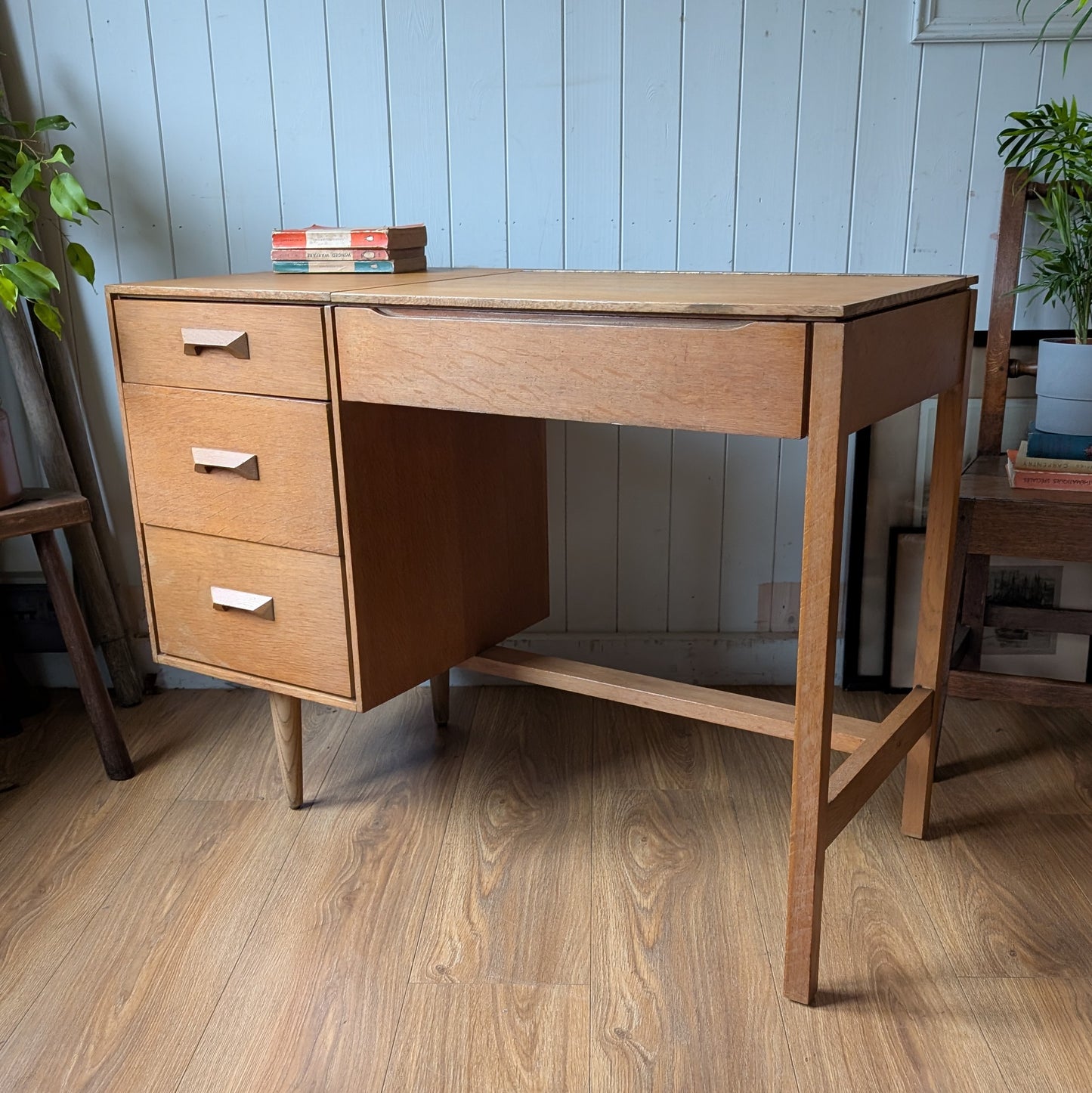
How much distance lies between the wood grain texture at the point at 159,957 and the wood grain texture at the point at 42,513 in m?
0.49

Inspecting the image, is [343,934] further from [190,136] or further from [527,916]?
[190,136]

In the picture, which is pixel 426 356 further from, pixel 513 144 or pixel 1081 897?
pixel 1081 897

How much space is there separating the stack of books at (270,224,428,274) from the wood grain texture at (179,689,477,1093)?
0.82m

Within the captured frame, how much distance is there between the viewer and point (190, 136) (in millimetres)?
1914

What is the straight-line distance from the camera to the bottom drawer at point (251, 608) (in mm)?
1455

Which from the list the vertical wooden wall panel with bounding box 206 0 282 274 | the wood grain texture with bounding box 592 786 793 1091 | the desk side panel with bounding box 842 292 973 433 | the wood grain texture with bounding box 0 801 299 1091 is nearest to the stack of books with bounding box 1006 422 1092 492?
the desk side panel with bounding box 842 292 973 433

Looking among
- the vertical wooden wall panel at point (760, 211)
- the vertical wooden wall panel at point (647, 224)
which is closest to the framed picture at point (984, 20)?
the vertical wooden wall panel at point (760, 211)

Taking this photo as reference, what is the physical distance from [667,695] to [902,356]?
0.59m

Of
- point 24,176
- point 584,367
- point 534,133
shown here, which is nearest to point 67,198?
point 24,176

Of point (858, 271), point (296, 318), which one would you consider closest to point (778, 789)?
point (858, 271)

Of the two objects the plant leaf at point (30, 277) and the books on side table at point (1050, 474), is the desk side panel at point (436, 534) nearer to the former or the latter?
the plant leaf at point (30, 277)

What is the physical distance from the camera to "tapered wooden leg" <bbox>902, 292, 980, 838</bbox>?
56.1 inches

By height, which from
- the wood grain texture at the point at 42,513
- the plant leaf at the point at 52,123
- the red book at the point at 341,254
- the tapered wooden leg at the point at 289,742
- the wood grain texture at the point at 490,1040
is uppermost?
the plant leaf at the point at 52,123

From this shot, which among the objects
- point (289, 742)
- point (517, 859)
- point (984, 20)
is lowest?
point (517, 859)
